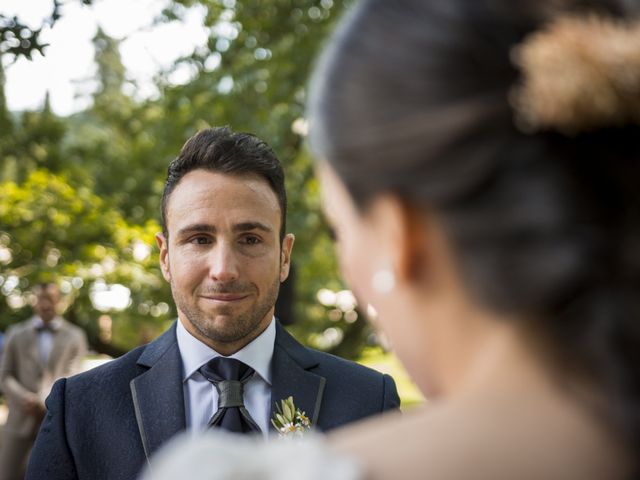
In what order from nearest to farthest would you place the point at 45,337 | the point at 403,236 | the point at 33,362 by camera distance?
the point at 403,236 < the point at 33,362 < the point at 45,337

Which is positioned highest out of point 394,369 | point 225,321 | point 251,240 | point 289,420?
point 251,240

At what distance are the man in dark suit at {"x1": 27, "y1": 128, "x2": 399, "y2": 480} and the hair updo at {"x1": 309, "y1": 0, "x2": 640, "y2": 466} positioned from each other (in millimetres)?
1832

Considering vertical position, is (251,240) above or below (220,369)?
above

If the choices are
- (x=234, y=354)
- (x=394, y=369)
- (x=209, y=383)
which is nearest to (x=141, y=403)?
(x=209, y=383)

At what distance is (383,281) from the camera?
1167 millimetres

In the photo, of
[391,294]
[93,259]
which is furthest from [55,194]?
[391,294]

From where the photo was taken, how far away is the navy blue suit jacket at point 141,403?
8.60ft

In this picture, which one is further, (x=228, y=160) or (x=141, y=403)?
(x=228, y=160)

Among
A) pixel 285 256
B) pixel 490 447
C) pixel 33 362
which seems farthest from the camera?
pixel 33 362

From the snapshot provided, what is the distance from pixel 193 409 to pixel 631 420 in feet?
6.62

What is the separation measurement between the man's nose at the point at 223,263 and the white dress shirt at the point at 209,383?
24cm

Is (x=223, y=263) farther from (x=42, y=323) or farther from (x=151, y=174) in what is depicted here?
(x=151, y=174)

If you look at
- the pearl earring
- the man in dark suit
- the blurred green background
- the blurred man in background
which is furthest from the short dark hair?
the blurred man in background

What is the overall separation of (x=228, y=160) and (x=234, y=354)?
0.67 metres
